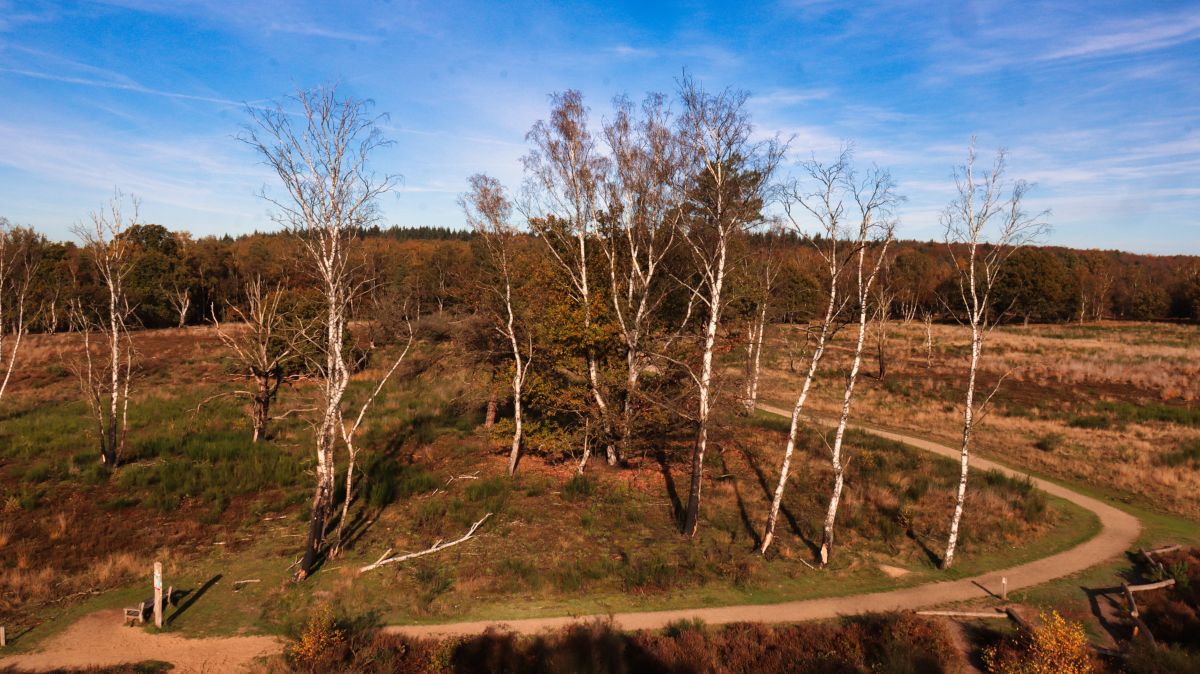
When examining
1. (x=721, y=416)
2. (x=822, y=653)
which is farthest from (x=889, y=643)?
(x=721, y=416)

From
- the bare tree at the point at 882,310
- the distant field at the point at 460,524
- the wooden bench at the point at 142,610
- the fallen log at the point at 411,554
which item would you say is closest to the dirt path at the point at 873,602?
the distant field at the point at 460,524

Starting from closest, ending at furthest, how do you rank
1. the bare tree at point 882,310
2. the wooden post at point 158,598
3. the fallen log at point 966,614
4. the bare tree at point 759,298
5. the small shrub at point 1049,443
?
1. the wooden post at point 158,598
2. the fallen log at point 966,614
3. the bare tree at point 882,310
4. the small shrub at point 1049,443
5. the bare tree at point 759,298

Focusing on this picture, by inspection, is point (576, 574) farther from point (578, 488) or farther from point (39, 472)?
point (39, 472)

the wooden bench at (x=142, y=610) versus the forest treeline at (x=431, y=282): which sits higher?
the forest treeline at (x=431, y=282)

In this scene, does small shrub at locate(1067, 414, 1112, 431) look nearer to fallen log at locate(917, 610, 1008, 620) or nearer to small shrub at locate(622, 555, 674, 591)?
fallen log at locate(917, 610, 1008, 620)

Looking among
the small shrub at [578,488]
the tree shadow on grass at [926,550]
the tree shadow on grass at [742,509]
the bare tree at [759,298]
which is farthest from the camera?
the bare tree at [759,298]

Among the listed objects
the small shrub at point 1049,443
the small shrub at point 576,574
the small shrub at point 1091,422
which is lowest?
the small shrub at point 576,574

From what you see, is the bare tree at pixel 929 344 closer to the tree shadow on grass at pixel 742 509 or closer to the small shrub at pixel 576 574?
the tree shadow on grass at pixel 742 509
